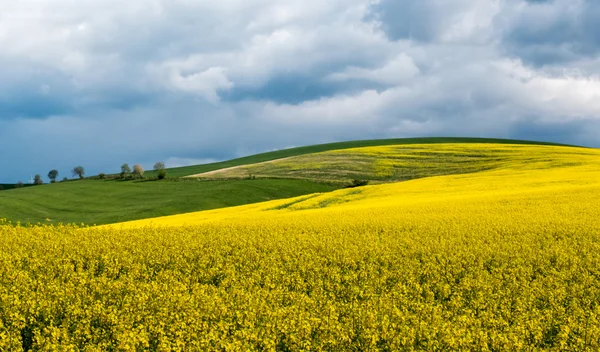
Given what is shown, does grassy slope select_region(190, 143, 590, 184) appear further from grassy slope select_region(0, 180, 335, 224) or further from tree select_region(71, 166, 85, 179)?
tree select_region(71, 166, 85, 179)

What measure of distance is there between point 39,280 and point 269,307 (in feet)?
19.0

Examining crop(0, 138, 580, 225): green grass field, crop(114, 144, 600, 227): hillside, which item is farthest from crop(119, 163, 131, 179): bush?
crop(114, 144, 600, 227): hillside

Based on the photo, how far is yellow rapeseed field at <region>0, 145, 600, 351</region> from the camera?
323 inches

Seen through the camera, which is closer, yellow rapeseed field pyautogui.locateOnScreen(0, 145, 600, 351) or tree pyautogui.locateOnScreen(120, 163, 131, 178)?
yellow rapeseed field pyautogui.locateOnScreen(0, 145, 600, 351)

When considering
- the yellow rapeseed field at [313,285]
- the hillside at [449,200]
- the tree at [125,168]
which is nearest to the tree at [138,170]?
the tree at [125,168]

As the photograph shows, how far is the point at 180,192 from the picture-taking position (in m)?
62.8

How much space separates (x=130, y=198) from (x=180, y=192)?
6191 millimetres

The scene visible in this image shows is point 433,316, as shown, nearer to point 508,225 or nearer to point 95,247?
point 95,247

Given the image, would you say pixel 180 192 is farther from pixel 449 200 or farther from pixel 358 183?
pixel 449 200

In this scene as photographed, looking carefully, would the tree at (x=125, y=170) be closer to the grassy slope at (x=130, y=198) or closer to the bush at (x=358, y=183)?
the grassy slope at (x=130, y=198)

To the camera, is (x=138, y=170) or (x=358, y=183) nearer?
(x=358, y=183)

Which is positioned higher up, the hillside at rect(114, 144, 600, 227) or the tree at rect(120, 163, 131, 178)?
the tree at rect(120, 163, 131, 178)

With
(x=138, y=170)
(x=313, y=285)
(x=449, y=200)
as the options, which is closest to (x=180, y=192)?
(x=138, y=170)

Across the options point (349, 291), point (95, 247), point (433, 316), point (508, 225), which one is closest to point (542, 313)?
point (433, 316)
